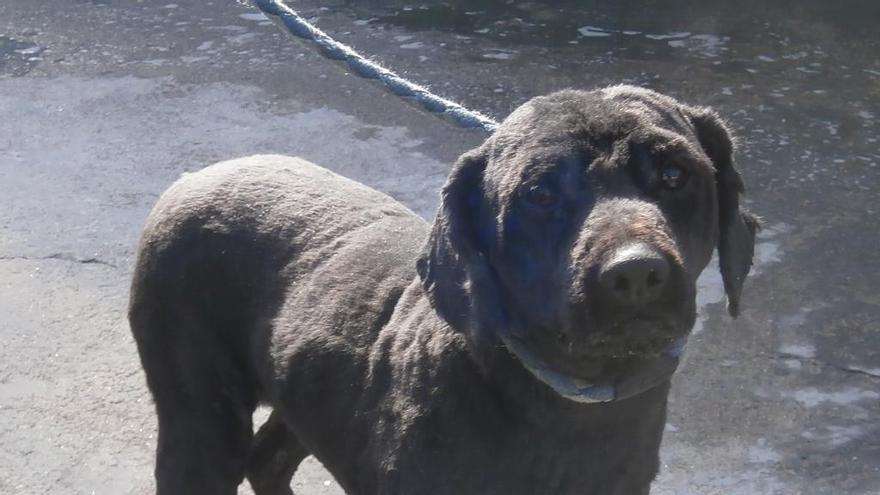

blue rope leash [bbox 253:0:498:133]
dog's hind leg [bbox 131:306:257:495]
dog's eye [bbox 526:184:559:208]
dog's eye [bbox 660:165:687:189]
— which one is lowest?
dog's hind leg [bbox 131:306:257:495]

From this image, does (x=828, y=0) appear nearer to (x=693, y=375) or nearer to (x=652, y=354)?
(x=693, y=375)

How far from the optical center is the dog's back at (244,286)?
3242 mm

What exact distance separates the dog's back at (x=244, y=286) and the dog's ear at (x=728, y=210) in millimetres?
814

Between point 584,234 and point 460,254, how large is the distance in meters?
0.34

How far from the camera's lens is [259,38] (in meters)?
8.45

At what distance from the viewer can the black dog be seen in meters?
2.52

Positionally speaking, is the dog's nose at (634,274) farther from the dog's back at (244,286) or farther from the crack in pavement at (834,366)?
the crack in pavement at (834,366)

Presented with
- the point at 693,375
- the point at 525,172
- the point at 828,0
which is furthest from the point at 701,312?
the point at 828,0

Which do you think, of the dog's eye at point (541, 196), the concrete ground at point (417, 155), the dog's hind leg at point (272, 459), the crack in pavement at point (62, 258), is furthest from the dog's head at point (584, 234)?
the crack in pavement at point (62, 258)

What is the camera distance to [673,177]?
2605 mm

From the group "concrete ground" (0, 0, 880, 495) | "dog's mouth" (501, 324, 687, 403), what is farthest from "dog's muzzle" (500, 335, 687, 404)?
"concrete ground" (0, 0, 880, 495)

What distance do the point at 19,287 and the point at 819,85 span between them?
4.64 m

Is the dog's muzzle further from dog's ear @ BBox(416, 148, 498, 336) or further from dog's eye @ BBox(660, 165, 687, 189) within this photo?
dog's eye @ BBox(660, 165, 687, 189)

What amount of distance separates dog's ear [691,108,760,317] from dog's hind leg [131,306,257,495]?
1369mm
